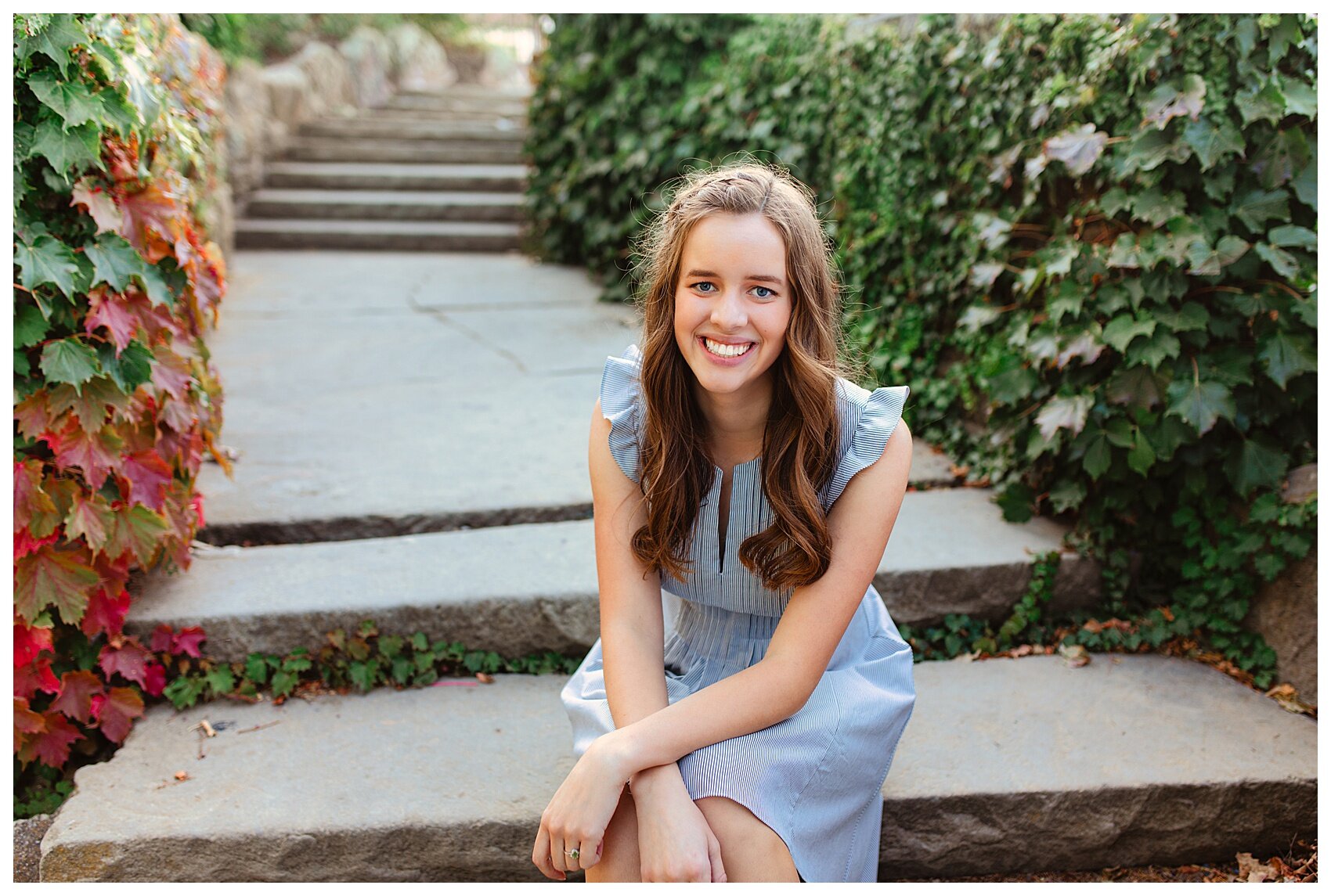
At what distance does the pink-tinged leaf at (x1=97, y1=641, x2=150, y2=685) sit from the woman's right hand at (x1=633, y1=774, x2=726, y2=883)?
1.28 m

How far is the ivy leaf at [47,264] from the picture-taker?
195 cm

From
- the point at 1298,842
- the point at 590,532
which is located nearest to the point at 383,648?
the point at 590,532

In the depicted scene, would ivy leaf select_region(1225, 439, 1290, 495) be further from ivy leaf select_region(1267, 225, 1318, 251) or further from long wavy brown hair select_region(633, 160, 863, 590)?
long wavy brown hair select_region(633, 160, 863, 590)

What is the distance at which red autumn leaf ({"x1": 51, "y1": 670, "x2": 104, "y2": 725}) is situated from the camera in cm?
213

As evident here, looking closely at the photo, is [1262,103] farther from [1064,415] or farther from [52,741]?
[52,741]

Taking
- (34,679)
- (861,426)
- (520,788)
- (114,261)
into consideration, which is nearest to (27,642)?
(34,679)

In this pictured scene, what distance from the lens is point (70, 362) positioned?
201 centimetres

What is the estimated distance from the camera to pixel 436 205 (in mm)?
7320

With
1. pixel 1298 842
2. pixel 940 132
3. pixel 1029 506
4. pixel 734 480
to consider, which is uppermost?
pixel 940 132

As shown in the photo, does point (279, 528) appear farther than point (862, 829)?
Yes

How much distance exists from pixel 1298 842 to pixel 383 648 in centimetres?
198

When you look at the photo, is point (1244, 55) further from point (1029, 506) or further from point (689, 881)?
point (689, 881)

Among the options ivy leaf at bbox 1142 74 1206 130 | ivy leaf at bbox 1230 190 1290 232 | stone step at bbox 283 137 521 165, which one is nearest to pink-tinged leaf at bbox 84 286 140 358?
ivy leaf at bbox 1142 74 1206 130

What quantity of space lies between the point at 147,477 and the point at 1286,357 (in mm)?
2537
